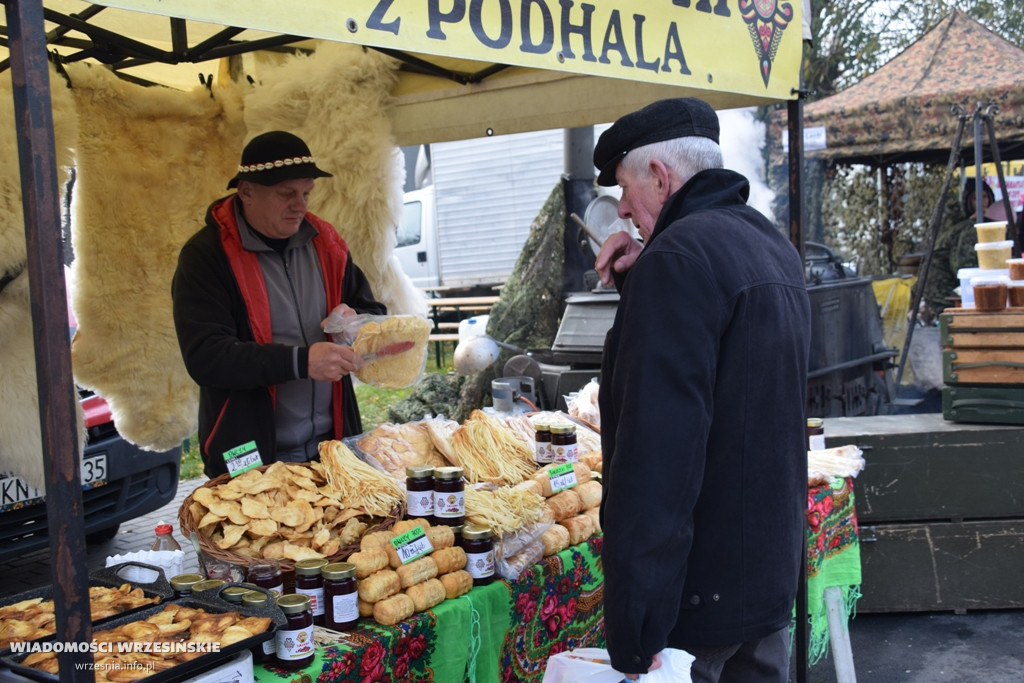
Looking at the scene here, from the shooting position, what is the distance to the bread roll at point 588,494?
2.72 metres

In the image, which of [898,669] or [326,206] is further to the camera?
[326,206]

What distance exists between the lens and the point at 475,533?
2.25 metres

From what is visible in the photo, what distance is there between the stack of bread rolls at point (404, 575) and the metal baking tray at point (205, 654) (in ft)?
0.87

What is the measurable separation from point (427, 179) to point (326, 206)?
1297cm

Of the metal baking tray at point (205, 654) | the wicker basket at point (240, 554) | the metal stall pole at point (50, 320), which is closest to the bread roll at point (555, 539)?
the wicker basket at point (240, 554)

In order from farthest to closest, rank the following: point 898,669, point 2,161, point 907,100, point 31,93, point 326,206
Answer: point 907,100 < point 326,206 < point 898,669 < point 2,161 < point 31,93

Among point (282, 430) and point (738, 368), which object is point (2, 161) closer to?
point (282, 430)

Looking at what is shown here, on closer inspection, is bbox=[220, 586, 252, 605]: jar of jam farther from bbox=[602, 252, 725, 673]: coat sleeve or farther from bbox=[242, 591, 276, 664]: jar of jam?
bbox=[602, 252, 725, 673]: coat sleeve

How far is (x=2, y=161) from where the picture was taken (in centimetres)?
298

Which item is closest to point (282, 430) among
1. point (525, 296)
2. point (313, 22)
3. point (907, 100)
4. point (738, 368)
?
point (313, 22)

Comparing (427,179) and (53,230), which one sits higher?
(427,179)

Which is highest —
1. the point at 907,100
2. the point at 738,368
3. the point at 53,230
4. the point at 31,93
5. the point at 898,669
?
the point at 907,100

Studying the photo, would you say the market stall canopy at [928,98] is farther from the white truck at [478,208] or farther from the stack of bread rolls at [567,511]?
the stack of bread rolls at [567,511]

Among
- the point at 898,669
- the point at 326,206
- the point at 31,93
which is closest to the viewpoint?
the point at 31,93
